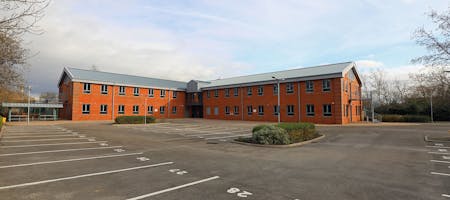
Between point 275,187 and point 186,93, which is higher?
point 186,93

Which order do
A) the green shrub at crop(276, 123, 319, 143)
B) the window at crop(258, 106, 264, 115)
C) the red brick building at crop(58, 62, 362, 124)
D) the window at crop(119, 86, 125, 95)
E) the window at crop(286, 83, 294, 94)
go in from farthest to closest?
the window at crop(119, 86, 125, 95), the window at crop(258, 106, 264, 115), the window at crop(286, 83, 294, 94), the red brick building at crop(58, 62, 362, 124), the green shrub at crop(276, 123, 319, 143)

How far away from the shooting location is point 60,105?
37.6 meters

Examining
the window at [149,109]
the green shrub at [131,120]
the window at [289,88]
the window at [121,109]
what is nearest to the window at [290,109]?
the window at [289,88]

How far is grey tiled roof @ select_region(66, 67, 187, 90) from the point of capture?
3647cm

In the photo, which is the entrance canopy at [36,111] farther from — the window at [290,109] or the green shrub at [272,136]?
the green shrub at [272,136]

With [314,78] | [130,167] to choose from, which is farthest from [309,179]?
[314,78]

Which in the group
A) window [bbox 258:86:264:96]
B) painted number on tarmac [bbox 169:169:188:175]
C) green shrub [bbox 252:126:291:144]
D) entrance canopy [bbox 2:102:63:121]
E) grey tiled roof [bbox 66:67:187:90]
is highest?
grey tiled roof [bbox 66:67:187:90]

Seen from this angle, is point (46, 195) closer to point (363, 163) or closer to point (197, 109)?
point (363, 163)

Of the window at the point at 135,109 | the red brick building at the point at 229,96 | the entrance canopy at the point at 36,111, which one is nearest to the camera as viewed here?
the red brick building at the point at 229,96

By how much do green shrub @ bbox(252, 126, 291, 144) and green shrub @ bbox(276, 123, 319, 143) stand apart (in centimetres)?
56

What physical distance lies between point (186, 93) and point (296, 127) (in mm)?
38106

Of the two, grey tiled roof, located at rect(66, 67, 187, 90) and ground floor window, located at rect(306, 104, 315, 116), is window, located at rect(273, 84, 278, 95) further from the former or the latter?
grey tiled roof, located at rect(66, 67, 187, 90)

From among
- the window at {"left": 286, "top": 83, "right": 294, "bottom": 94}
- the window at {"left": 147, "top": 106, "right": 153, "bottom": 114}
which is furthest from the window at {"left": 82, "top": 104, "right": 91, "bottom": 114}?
the window at {"left": 286, "top": 83, "right": 294, "bottom": 94}

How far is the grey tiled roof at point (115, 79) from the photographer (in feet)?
120
